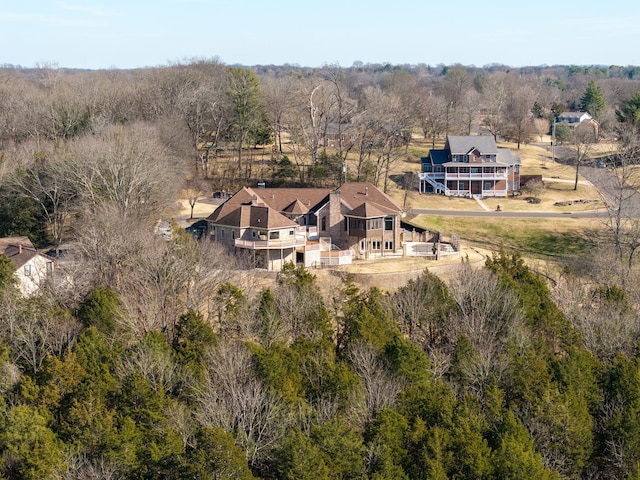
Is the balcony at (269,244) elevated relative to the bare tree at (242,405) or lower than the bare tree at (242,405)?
elevated

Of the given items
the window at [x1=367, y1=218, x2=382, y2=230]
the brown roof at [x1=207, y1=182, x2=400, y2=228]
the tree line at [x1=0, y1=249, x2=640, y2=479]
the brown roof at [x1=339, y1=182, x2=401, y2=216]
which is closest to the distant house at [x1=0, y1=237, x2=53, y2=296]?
the tree line at [x1=0, y1=249, x2=640, y2=479]

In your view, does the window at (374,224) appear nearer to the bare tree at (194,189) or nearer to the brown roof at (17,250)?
the bare tree at (194,189)

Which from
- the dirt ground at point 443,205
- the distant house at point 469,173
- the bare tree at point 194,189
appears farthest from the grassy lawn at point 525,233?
the bare tree at point 194,189

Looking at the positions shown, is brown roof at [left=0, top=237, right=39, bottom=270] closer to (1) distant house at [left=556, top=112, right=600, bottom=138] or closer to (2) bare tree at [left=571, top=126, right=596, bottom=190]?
(2) bare tree at [left=571, top=126, right=596, bottom=190]

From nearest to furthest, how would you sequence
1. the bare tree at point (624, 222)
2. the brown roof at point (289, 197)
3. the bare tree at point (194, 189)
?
the brown roof at point (289, 197) → the bare tree at point (624, 222) → the bare tree at point (194, 189)

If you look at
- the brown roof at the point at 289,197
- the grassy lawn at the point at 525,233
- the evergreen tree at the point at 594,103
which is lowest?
the grassy lawn at the point at 525,233

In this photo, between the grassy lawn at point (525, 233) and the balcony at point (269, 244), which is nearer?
the balcony at point (269, 244)

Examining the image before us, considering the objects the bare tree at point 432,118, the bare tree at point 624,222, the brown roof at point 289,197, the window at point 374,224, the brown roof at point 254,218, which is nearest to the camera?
the brown roof at point 254,218
